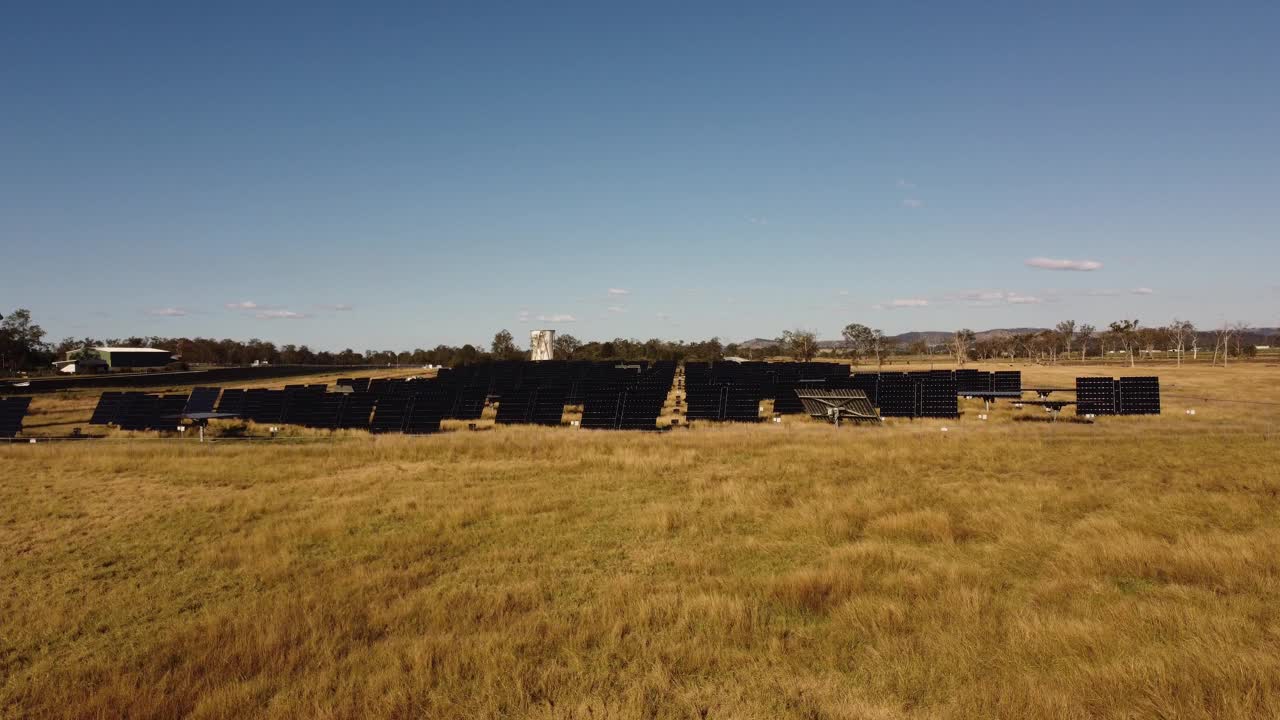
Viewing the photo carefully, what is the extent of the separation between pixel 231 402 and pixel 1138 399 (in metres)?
41.5

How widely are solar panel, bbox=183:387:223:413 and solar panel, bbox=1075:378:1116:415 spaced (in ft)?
120

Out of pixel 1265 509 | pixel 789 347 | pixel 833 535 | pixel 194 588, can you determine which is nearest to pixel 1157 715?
pixel 833 535

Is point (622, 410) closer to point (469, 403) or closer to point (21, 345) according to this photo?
point (469, 403)

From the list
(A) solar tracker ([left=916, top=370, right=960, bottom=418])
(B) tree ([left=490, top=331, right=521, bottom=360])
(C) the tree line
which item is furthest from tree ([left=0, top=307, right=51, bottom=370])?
(A) solar tracker ([left=916, top=370, right=960, bottom=418])

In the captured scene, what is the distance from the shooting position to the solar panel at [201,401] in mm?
27822

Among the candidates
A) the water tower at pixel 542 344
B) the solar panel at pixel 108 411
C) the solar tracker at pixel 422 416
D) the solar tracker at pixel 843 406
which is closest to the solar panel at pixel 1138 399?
the solar tracker at pixel 843 406

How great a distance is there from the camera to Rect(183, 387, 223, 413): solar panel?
27822 millimetres

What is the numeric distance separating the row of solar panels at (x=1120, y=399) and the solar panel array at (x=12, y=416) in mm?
42155

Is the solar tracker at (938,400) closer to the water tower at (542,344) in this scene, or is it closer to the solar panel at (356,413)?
the solar panel at (356,413)

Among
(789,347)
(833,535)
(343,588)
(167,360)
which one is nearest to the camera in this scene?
(343,588)

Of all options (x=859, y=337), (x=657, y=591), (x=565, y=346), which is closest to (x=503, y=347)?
(x=565, y=346)

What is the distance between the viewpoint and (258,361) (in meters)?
158

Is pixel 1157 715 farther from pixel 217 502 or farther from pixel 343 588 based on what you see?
pixel 217 502

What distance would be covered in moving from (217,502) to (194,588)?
571 cm
